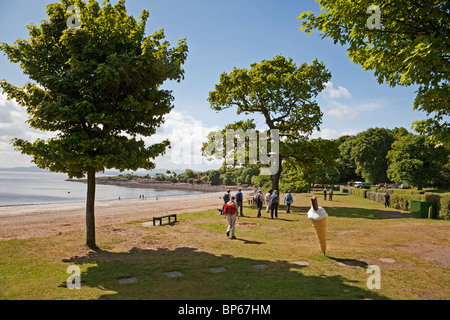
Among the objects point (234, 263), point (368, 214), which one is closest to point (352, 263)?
point (234, 263)

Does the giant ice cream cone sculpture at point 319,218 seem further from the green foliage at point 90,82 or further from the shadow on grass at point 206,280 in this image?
the green foliage at point 90,82

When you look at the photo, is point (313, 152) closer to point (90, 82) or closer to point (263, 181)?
point (90, 82)

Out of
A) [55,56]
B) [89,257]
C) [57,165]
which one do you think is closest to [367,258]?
[89,257]

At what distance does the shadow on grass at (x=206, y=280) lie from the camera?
19.8ft

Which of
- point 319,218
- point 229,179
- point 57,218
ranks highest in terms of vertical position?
point 319,218

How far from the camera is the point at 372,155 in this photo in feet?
215

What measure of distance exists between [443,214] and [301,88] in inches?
597

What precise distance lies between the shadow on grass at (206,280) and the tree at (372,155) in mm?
65657

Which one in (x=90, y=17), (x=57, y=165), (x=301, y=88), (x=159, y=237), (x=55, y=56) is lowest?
(x=159, y=237)

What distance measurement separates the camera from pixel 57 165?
956 centimetres

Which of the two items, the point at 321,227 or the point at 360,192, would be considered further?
the point at 360,192

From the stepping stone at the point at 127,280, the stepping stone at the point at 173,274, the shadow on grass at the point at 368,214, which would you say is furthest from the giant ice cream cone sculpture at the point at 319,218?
the shadow on grass at the point at 368,214

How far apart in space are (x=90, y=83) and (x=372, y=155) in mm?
70062

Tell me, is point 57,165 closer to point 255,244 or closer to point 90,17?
point 90,17
